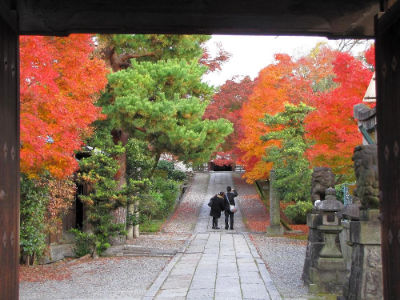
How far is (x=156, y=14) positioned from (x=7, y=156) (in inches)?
59.1

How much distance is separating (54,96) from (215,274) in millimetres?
5023

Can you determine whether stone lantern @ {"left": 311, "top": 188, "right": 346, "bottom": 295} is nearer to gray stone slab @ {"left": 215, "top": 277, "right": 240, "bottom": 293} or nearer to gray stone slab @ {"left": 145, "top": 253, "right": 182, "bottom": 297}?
gray stone slab @ {"left": 215, "top": 277, "right": 240, "bottom": 293}

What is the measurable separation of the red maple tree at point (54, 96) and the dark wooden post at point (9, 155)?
5.03 meters

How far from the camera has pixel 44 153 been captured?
940 centimetres

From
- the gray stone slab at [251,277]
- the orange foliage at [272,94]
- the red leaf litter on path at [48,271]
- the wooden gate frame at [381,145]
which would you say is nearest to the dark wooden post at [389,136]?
the wooden gate frame at [381,145]

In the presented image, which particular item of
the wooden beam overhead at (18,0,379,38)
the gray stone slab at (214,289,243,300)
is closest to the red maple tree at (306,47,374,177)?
the gray stone slab at (214,289,243,300)

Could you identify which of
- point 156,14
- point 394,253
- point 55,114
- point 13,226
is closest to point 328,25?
point 156,14

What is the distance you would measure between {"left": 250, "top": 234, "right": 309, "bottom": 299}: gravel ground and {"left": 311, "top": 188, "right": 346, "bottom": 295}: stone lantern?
40 cm

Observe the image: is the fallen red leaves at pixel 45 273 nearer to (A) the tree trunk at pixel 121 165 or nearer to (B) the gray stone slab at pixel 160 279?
(B) the gray stone slab at pixel 160 279

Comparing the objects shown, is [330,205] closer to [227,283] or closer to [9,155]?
[227,283]

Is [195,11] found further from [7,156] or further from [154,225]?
[154,225]

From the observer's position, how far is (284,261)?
46.0ft

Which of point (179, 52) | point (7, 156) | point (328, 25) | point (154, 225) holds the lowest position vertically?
point (154, 225)

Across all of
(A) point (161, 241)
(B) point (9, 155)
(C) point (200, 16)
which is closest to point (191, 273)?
(A) point (161, 241)
